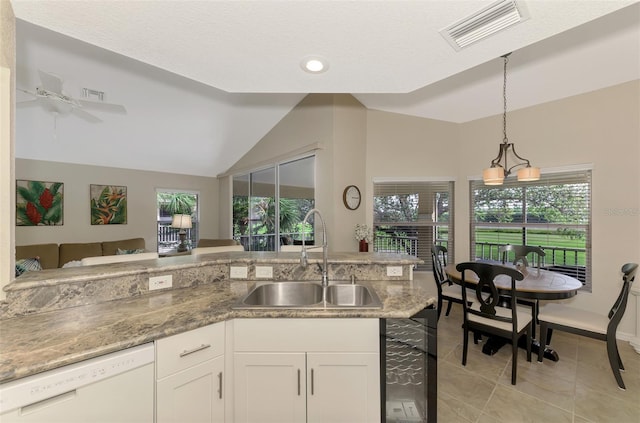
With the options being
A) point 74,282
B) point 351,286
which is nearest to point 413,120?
point 351,286

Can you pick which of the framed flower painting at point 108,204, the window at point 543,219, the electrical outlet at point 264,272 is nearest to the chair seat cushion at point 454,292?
the window at point 543,219

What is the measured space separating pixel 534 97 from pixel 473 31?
265 centimetres

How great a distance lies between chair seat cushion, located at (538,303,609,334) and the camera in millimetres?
2238

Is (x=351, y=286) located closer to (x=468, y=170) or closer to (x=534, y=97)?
(x=468, y=170)

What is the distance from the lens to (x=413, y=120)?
420 cm

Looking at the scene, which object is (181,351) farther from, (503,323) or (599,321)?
(599,321)

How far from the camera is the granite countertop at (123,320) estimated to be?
0.98 metres

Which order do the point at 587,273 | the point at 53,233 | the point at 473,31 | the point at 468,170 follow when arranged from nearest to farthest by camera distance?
the point at 473,31, the point at 587,273, the point at 468,170, the point at 53,233

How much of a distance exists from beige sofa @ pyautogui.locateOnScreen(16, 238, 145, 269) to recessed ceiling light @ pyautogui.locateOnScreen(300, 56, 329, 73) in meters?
4.98

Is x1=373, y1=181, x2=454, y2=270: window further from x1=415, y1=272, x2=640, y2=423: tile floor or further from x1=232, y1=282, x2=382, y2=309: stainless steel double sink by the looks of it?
x1=232, y1=282, x2=382, y2=309: stainless steel double sink

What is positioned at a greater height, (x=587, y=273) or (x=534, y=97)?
(x=534, y=97)

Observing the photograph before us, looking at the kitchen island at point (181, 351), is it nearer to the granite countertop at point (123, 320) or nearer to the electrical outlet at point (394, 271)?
the granite countertop at point (123, 320)

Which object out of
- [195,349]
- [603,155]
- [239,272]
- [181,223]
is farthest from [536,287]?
[181,223]

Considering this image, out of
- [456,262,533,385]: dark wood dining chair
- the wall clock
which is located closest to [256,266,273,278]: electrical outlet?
[456,262,533,385]: dark wood dining chair
